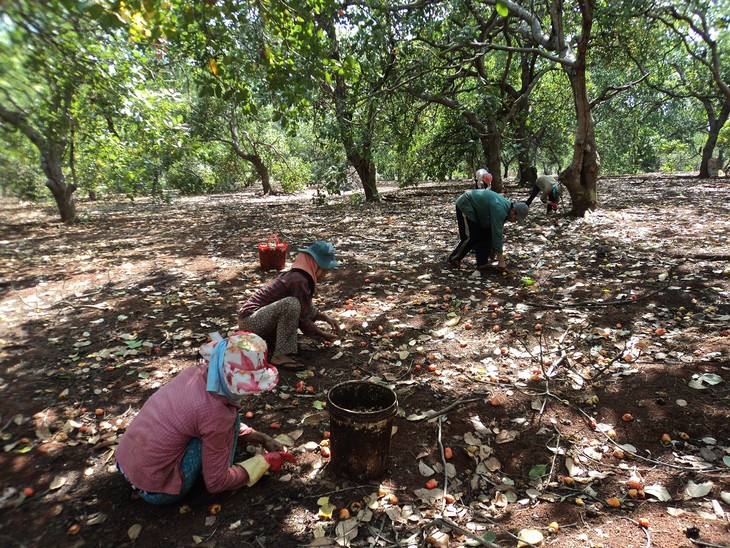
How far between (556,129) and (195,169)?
19.5m

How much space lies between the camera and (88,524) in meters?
2.40

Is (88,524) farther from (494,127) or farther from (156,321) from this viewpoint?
(494,127)

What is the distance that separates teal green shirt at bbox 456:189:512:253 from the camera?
628 centimetres

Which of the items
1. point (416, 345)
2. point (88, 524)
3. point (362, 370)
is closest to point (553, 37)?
point (416, 345)

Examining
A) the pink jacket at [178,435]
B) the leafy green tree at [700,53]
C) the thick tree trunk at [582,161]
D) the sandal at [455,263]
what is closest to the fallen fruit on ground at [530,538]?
the pink jacket at [178,435]

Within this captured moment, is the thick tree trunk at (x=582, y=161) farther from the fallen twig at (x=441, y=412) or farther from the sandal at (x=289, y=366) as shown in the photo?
the sandal at (x=289, y=366)

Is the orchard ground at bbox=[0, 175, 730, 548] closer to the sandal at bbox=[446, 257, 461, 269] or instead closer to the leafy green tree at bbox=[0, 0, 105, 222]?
the sandal at bbox=[446, 257, 461, 269]

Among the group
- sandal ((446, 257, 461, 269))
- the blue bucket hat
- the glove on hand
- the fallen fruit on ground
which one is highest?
the blue bucket hat

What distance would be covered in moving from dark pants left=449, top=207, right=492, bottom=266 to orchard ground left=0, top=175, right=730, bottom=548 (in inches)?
18.3

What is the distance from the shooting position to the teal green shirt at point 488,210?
6.28 m

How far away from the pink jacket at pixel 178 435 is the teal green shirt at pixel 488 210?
497cm

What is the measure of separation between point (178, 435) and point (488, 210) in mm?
5324

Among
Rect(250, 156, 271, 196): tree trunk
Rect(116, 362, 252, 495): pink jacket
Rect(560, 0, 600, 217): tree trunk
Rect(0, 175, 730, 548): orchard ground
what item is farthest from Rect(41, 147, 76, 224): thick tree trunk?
Rect(560, 0, 600, 217): tree trunk

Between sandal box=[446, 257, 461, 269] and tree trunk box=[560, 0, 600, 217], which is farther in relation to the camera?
tree trunk box=[560, 0, 600, 217]
